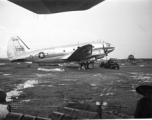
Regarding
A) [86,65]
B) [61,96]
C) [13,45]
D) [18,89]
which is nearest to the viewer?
[61,96]

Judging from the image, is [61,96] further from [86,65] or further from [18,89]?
[86,65]

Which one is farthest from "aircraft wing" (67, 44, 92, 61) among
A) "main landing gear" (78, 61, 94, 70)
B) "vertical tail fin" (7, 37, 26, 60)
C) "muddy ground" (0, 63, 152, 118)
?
"muddy ground" (0, 63, 152, 118)

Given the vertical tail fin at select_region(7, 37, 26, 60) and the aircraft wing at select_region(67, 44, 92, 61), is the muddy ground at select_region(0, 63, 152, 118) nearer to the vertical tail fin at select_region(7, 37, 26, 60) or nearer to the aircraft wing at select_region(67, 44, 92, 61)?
the vertical tail fin at select_region(7, 37, 26, 60)

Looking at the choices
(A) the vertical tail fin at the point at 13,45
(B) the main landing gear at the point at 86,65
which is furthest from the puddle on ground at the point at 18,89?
(B) the main landing gear at the point at 86,65

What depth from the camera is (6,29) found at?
113 inches

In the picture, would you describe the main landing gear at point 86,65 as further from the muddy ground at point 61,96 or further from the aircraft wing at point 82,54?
the muddy ground at point 61,96

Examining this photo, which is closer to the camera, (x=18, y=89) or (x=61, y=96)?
(x=61, y=96)

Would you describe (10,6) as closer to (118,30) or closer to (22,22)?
(22,22)

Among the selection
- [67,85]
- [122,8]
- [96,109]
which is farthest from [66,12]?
[96,109]

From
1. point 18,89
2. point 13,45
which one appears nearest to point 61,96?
point 18,89

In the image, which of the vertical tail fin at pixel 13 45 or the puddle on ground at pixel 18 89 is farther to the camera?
the vertical tail fin at pixel 13 45

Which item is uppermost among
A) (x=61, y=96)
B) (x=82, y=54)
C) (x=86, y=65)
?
(x=82, y=54)

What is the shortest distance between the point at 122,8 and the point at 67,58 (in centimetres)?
529

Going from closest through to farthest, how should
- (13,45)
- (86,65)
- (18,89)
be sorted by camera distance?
1. (18,89)
2. (13,45)
3. (86,65)
